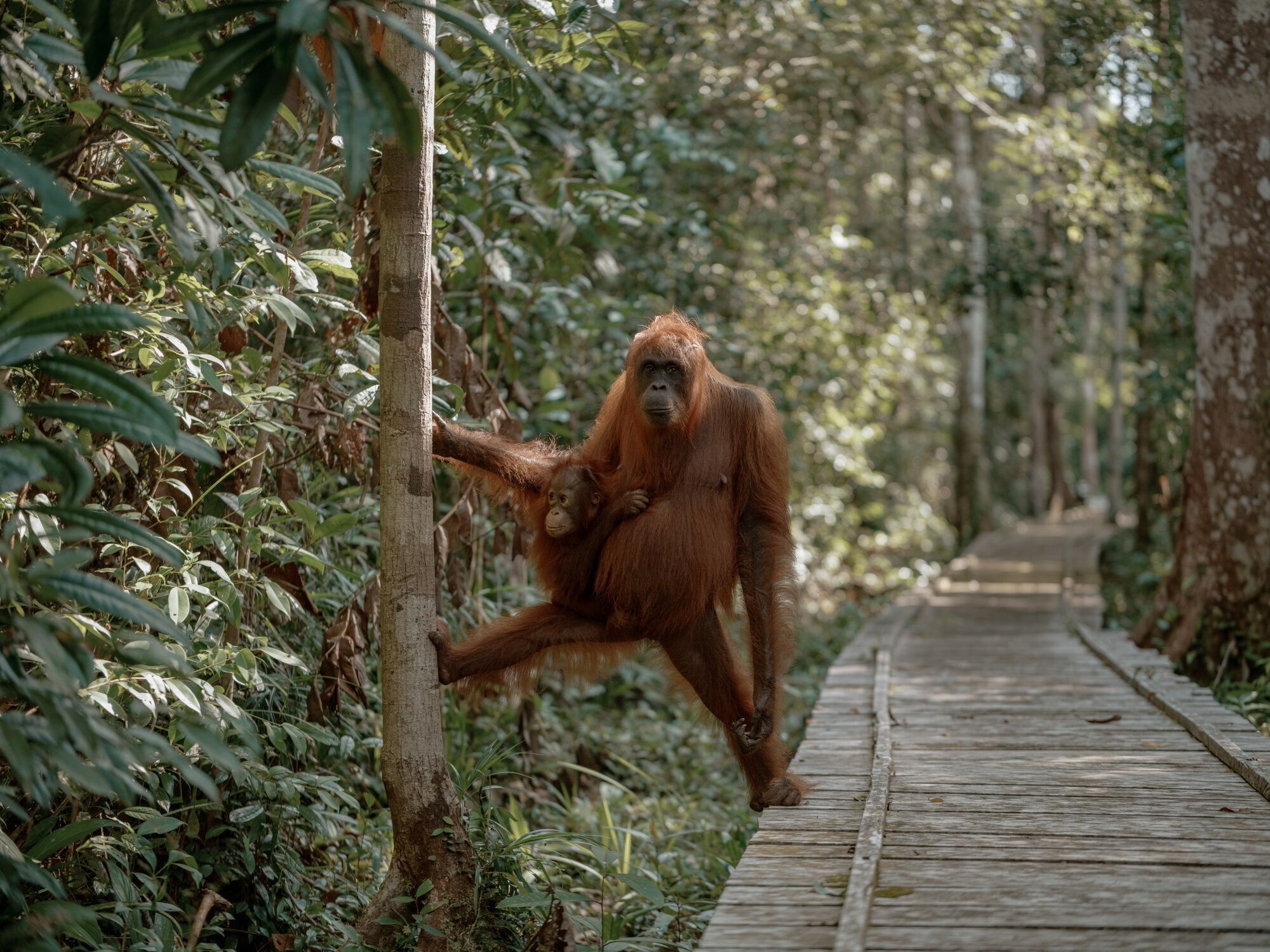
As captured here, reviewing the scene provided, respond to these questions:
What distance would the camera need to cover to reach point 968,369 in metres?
13.4

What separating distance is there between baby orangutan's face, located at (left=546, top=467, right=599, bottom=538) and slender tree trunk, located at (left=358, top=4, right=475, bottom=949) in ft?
2.04

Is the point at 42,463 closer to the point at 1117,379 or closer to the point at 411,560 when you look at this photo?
the point at 411,560

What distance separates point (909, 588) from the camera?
37.9 ft

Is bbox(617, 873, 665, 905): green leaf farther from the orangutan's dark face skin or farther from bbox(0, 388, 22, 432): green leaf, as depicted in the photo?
bbox(0, 388, 22, 432): green leaf

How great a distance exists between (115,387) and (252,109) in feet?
1.74

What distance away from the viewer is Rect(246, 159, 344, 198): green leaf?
2545mm

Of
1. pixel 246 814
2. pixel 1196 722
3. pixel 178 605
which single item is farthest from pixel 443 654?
pixel 1196 722

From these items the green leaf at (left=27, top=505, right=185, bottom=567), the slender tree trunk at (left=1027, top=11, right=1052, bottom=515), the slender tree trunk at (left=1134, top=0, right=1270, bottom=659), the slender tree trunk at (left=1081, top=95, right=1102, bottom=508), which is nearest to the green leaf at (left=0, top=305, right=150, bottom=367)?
the green leaf at (left=27, top=505, right=185, bottom=567)

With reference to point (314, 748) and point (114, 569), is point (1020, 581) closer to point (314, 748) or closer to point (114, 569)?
point (314, 748)

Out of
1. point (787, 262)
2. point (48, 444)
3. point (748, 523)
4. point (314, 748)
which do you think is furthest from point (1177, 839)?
point (787, 262)

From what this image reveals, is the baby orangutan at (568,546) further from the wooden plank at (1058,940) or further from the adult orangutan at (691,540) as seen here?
the wooden plank at (1058,940)

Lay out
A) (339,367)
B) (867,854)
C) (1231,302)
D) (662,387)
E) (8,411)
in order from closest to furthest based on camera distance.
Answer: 1. (8,411)
2. (867,854)
3. (339,367)
4. (662,387)
5. (1231,302)

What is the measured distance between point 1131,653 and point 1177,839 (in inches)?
121

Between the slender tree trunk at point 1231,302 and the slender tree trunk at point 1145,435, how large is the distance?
5.66 metres
